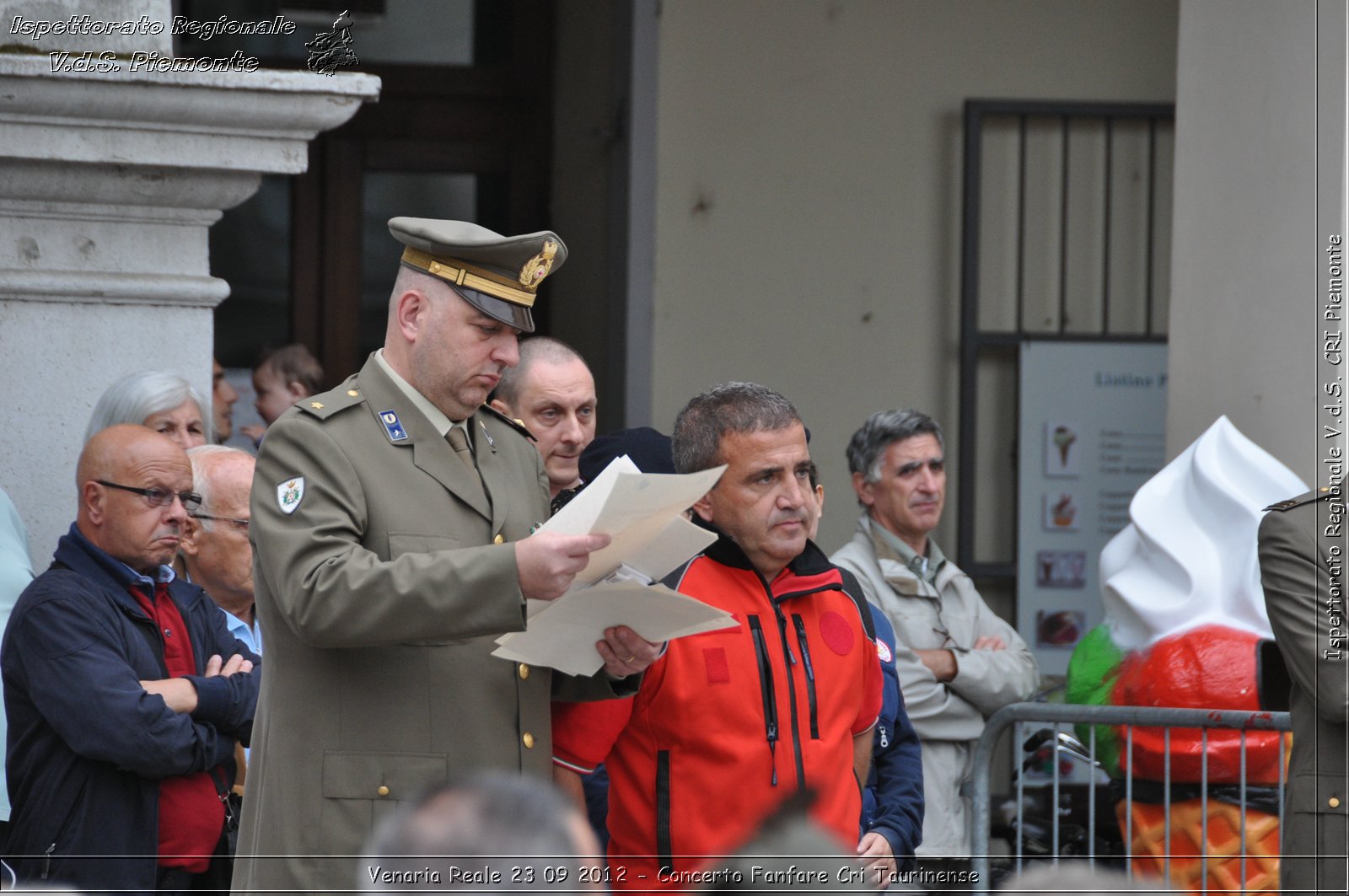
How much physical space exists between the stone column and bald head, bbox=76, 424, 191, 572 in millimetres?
358

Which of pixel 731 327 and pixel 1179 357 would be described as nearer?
pixel 1179 357

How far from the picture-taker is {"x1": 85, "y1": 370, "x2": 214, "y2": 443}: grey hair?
3.57 meters

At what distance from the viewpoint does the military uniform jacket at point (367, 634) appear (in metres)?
2.31

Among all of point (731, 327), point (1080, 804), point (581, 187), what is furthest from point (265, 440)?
point (581, 187)

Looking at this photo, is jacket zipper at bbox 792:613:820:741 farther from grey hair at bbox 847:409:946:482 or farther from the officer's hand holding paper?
grey hair at bbox 847:409:946:482

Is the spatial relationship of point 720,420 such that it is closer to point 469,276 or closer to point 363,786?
point 469,276

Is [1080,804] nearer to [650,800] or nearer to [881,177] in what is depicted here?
[650,800]

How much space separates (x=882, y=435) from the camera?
4812 millimetres

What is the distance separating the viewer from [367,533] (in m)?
2.52

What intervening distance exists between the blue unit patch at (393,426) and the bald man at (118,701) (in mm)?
825

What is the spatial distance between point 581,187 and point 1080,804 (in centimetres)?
372

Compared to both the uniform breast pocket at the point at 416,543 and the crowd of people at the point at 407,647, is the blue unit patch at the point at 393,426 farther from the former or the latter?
the uniform breast pocket at the point at 416,543

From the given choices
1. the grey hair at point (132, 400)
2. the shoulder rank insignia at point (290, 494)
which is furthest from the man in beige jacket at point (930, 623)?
the shoulder rank insignia at point (290, 494)

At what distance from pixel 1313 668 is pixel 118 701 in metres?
2.21
